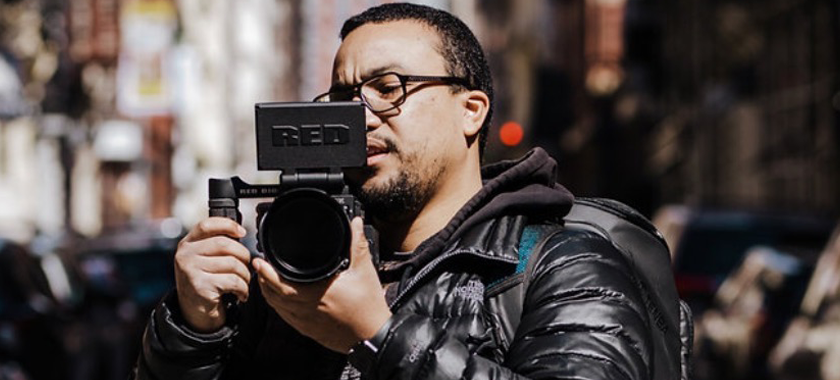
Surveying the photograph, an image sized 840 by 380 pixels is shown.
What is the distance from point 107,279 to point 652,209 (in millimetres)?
27027

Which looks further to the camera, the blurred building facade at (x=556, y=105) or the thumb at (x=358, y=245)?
the blurred building facade at (x=556, y=105)

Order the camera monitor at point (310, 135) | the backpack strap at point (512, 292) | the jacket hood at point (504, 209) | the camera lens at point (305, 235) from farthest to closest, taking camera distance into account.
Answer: the jacket hood at point (504, 209), the backpack strap at point (512, 292), the camera monitor at point (310, 135), the camera lens at point (305, 235)

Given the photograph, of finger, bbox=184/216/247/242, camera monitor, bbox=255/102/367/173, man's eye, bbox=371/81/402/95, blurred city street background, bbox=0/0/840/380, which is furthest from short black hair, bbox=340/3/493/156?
blurred city street background, bbox=0/0/840/380

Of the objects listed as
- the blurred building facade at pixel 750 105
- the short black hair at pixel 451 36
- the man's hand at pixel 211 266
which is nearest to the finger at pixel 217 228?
the man's hand at pixel 211 266

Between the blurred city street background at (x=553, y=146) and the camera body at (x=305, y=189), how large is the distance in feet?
3.92

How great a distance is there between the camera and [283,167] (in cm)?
285

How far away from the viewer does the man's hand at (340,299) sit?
2721mm

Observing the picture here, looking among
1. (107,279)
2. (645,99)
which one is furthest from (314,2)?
(107,279)

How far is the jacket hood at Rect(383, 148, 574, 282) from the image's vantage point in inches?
125

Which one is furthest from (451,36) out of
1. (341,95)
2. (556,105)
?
(556,105)

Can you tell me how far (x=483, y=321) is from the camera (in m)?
3.01

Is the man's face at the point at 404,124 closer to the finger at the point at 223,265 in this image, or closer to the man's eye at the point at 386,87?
the man's eye at the point at 386,87

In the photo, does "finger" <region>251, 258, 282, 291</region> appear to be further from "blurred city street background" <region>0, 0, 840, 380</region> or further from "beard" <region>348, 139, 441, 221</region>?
"blurred city street background" <region>0, 0, 840, 380</region>

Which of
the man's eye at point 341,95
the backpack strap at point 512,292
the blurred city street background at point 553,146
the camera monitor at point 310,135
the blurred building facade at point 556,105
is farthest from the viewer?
the blurred building facade at point 556,105
